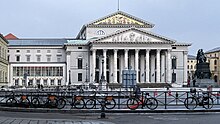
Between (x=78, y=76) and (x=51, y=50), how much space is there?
13734mm

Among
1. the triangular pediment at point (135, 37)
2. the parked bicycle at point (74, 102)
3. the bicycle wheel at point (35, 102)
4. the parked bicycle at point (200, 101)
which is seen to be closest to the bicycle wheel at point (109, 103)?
the parked bicycle at point (74, 102)

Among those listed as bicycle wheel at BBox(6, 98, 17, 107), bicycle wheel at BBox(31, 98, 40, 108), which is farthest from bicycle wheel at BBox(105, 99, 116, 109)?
bicycle wheel at BBox(6, 98, 17, 107)

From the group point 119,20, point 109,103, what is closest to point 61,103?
point 109,103

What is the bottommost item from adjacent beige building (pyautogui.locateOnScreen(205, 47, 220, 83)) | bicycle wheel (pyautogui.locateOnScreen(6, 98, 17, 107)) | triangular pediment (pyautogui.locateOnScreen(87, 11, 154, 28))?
bicycle wheel (pyautogui.locateOnScreen(6, 98, 17, 107))

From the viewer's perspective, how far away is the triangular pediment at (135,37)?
382ft

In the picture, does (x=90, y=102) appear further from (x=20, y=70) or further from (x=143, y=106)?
(x=20, y=70)

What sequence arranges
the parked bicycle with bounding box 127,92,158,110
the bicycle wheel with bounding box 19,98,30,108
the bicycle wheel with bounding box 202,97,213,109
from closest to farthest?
the parked bicycle with bounding box 127,92,158,110 < the bicycle wheel with bounding box 19,98,30,108 < the bicycle wheel with bounding box 202,97,213,109

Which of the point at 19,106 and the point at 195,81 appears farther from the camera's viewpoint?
the point at 195,81

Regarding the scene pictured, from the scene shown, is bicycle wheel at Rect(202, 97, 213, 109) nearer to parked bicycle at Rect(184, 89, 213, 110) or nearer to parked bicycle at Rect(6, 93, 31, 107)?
parked bicycle at Rect(184, 89, 213, 110)

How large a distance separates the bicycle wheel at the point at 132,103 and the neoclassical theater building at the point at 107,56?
291 ft

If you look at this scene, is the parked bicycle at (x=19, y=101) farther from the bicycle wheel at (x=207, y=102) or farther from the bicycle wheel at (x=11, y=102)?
the bicycle wheel at (x=207, y=102)

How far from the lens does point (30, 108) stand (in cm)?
2631

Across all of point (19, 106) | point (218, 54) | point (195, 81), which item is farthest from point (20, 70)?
point (19, 106)

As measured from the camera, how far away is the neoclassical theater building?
11719 cm
